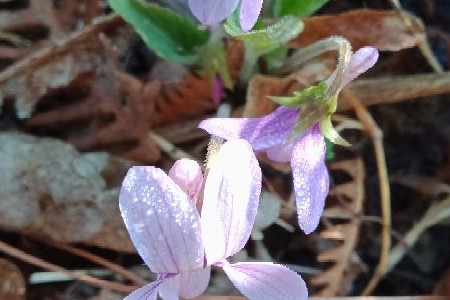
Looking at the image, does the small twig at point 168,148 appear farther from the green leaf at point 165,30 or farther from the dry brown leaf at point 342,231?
the dry brown leaf at point 342,231

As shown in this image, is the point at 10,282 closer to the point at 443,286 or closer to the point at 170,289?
→ the point at 170,289

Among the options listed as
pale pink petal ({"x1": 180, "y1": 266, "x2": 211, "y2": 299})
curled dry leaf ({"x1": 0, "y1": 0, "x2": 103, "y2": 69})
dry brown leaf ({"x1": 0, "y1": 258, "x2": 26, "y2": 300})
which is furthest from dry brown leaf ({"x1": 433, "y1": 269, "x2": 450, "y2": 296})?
curled dry leaf ({"x1": 0, "y1": 0, "x2": 103, "y2": 69})

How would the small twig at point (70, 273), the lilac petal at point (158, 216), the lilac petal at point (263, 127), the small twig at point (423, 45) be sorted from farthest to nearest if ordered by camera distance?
the small twig at point (423, 45), the small twig at point (70, 273), the lilac petal at point (263, 127), the lilac petal at point (158, 216)

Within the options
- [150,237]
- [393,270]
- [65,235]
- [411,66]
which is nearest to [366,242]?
[393,270]

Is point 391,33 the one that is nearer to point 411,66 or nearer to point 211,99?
point 411,66

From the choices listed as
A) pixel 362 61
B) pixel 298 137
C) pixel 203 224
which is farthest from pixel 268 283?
pixel 362 61

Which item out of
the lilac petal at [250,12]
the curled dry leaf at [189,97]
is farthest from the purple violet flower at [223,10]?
the curled dry leaf at [189,97]
